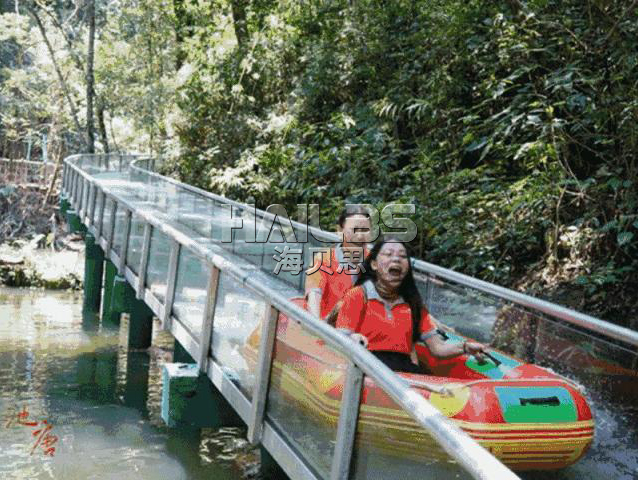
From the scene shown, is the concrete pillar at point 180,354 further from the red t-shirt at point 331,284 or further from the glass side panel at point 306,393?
the glass side panel at point 306,393

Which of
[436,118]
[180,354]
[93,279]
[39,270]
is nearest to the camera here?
[180,354]

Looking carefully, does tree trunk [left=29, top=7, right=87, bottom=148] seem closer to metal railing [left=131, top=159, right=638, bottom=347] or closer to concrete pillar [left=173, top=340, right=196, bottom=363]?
metal railing [left=131, top=159, right=638, bottom=347]

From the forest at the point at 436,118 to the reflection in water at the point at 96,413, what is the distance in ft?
11.2

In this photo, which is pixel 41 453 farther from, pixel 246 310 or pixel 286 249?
pixel 246 310

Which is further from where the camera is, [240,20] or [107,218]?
[240,20]

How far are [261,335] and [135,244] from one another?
4.76 metres

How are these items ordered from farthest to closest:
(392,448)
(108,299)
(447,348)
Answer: (108,299), (447,348), (392,448)

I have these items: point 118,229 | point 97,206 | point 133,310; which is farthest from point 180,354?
point 97,206

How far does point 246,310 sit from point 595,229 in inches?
195

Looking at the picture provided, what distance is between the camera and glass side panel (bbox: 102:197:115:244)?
36.2 feet

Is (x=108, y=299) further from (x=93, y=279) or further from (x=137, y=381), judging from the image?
(x=93, y=279)

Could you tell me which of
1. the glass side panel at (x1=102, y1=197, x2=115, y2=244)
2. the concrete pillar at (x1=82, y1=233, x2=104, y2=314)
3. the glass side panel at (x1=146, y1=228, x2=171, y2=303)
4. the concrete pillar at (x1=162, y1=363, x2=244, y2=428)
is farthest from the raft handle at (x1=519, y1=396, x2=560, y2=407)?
the concrete pillar at (x1=82, y1=233, x2=104, y2=314)

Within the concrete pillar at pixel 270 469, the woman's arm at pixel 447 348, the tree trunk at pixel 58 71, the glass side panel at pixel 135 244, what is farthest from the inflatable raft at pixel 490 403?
the tree trunk at pixel 58 71

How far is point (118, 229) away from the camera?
1032 centimetres
